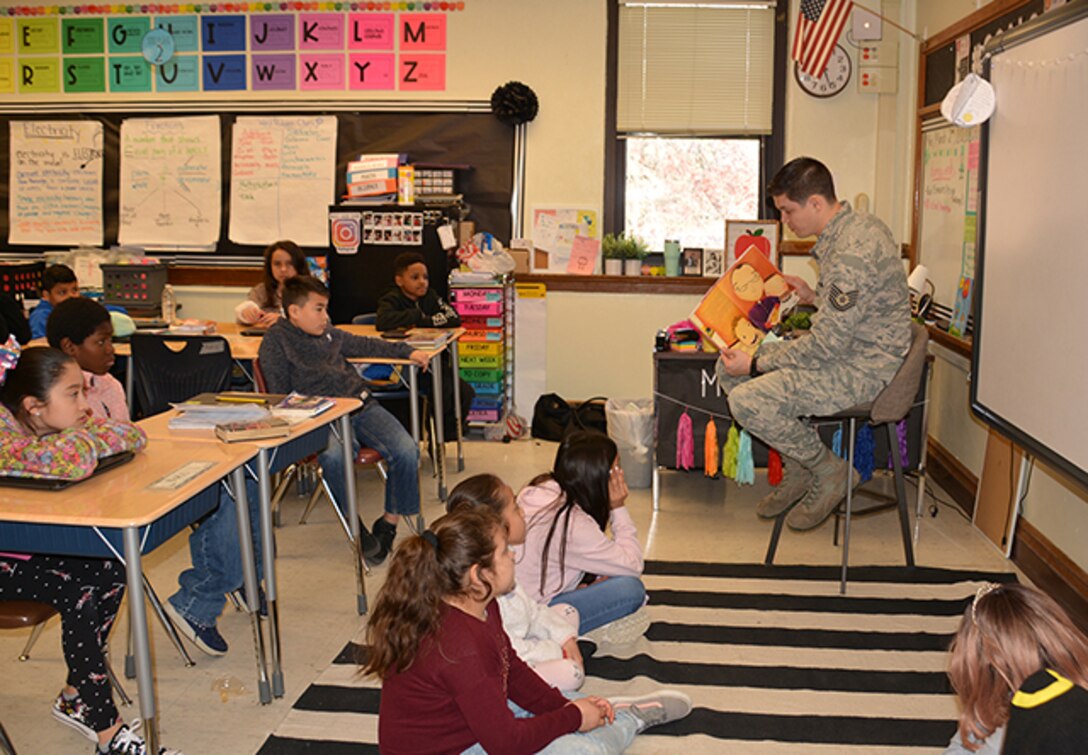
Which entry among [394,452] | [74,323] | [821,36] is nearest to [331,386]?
[394,452]

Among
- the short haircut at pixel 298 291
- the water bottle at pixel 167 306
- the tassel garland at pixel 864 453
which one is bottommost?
the tassel garland at pixel 864 453

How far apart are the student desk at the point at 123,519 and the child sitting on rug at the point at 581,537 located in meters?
0.96

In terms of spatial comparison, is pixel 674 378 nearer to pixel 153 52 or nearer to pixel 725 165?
pixel 725 165

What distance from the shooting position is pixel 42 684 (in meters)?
3.30

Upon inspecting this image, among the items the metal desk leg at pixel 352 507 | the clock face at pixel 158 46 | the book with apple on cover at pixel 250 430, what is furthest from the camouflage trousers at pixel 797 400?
the clock face at pixel 158 46

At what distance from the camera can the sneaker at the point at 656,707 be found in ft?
9.53

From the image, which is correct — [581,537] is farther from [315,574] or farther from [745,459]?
[745,459]

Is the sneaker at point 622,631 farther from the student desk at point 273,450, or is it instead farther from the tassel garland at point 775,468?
the tassel garland at point 775,468

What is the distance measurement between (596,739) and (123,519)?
117cm

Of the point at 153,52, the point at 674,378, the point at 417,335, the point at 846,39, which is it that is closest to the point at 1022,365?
the point at 674,378

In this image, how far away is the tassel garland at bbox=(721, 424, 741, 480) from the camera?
4.95 metres

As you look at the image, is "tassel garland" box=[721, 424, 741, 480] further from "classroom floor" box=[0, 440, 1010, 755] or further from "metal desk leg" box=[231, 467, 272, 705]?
"metal desk leg" box=[231, 467, 272, 705]

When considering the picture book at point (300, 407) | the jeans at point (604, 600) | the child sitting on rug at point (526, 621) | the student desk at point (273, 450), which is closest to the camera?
the child sitting on rug at point (526, 621)

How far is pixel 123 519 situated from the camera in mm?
2406
